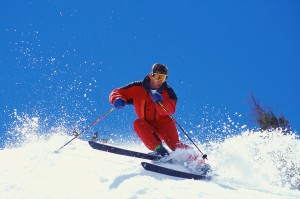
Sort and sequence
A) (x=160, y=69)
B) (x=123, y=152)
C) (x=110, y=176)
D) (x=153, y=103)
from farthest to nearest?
1. (x=153, y=103)
2. (x=160, y=69)
3. (x=123, y=152)
4. (x=110, y=176)

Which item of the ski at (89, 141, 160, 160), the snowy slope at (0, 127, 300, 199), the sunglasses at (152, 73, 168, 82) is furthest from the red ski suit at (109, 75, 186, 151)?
the snowy slope at (0, 127, 300, 199)

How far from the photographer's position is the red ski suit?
545 cm

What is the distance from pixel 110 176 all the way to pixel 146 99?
7.14 feet

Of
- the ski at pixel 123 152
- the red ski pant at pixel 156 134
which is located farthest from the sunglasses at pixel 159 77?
the ski at pixel 123 152

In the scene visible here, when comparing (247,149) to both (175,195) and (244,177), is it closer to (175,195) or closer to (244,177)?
(244,177)

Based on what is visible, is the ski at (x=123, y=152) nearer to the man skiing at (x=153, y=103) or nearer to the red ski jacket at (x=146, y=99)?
the man skiing at (x=153, y=103)

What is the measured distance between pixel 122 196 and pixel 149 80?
2.90 meters

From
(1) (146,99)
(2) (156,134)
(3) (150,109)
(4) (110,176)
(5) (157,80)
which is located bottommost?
(4) (110,176)

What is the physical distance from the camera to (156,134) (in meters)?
5.41

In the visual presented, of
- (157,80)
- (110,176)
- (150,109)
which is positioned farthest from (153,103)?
(110,176)

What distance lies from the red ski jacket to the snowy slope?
3.51 ft

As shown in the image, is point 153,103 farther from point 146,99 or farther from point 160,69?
point 160,69

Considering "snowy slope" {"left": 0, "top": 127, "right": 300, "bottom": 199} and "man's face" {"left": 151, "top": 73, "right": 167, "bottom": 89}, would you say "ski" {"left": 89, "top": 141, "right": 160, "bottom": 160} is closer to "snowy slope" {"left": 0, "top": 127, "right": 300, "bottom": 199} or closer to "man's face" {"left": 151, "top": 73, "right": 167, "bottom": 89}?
"snowy slope" {"left": 0, "top": 127, "right": 300, "bottom": 199}

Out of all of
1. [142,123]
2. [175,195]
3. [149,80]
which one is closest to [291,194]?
[175,195]
